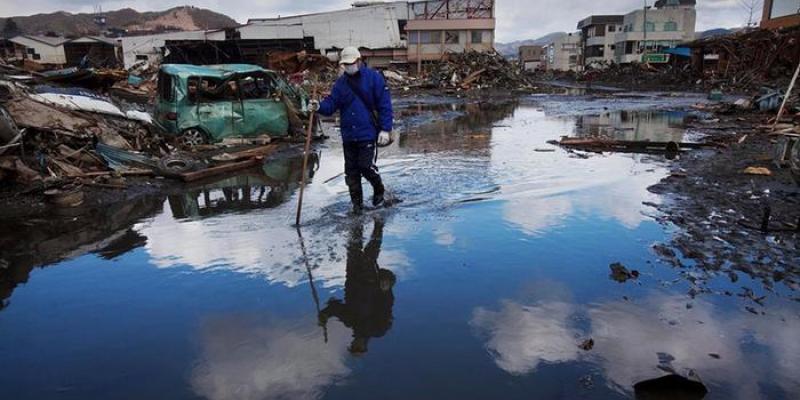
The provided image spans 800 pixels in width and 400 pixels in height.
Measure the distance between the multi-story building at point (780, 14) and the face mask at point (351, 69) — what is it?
Result: 3532 centimetres

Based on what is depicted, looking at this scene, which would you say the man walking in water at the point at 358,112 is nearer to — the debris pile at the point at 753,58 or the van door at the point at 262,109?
the van door at the point at 262,109

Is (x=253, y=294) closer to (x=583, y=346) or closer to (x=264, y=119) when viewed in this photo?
(x=583, y=346)

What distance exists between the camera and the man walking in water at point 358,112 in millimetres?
5934

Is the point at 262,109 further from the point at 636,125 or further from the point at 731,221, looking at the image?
the point at 636,125

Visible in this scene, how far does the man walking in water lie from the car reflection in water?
4.49ft

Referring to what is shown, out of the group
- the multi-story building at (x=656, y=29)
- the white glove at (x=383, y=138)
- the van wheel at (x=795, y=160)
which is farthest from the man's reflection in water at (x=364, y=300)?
the multi-story building at (x=656, y=29)

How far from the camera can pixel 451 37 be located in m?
48.0

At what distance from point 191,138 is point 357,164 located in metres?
5.86

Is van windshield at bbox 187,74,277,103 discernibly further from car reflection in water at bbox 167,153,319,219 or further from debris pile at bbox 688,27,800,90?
debris pile at bbox 688,27,800,90

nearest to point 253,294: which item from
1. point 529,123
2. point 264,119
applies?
point 264,119

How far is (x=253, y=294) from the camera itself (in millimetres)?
4027

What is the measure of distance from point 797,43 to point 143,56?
49871 mm

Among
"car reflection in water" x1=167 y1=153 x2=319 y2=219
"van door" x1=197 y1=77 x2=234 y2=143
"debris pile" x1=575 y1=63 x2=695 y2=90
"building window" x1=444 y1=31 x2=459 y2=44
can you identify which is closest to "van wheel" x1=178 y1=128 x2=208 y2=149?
"van door" x1=197 y1=77 x2=234 y2=143

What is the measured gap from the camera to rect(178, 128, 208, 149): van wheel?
10.4 meters
